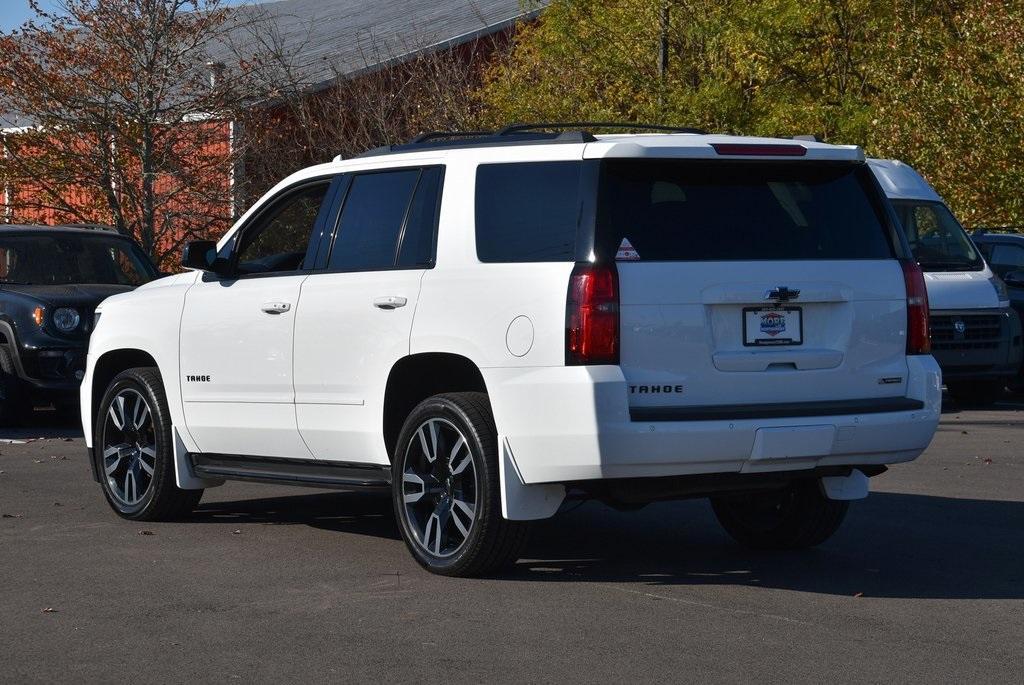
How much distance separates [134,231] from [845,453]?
17.8m

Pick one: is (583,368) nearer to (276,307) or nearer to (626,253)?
(626,253)

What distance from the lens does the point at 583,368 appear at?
7078 mm

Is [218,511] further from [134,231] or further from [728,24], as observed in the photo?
[728,24]

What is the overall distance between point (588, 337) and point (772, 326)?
871mm

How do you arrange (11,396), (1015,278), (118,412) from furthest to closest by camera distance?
(1015,278) → (11,396) → (118,412)

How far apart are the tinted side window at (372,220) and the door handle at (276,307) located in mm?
296

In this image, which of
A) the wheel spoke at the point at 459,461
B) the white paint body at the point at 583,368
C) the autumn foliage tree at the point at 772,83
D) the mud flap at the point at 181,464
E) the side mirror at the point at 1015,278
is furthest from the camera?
the autumn foliage tree at the point at 772,83

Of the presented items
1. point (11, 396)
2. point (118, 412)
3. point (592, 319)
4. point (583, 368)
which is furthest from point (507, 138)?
point (11, 396)

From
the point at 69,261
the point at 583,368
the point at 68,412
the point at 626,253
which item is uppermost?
the point at 69,261

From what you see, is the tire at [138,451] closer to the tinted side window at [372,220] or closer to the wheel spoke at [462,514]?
the tinted side window at [372,220]

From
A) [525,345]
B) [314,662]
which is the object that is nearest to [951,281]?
[525,345]

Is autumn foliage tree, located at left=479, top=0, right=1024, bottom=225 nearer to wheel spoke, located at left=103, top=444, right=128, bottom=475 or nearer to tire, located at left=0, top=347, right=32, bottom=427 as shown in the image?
tire, located at left=0, top=347, right=32, bottom=427

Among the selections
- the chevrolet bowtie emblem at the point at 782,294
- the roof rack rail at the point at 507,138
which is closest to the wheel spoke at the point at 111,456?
the roof rack rail at the point at 507,138

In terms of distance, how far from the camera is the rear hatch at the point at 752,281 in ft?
23.7
